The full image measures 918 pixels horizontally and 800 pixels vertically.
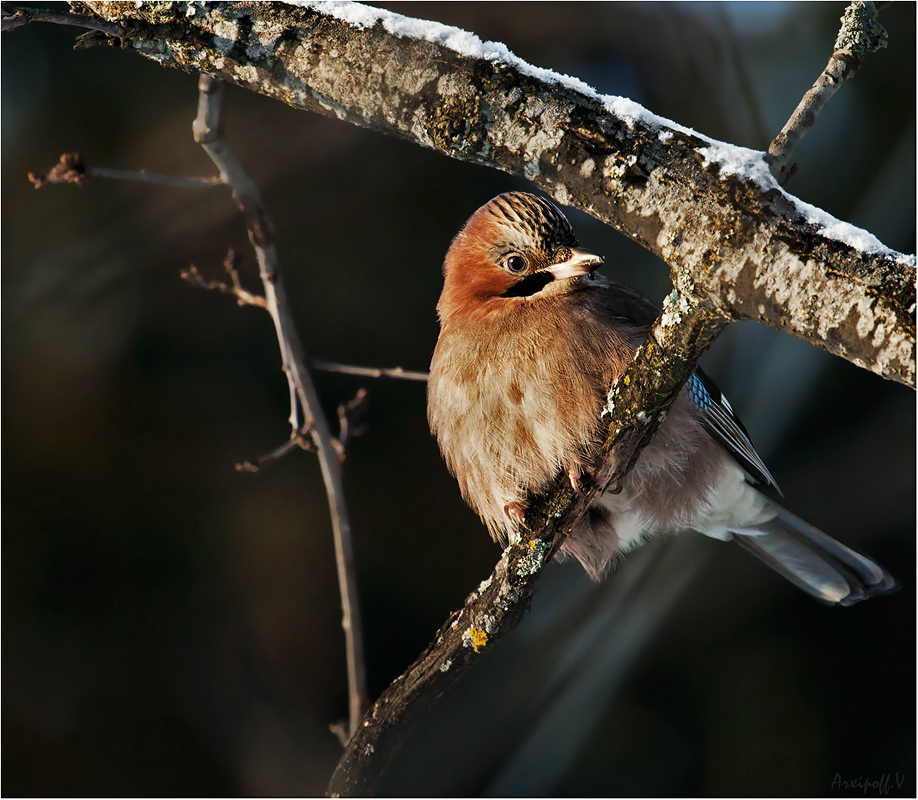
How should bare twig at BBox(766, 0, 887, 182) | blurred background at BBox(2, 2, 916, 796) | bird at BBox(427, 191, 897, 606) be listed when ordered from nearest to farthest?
bare twig at BBox(766, 0, 887, 182), bird at BBox(427, 191, 897, 606), blurred background at BBox(2, 2, 916, 796)

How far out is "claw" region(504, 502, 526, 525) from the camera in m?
2.57

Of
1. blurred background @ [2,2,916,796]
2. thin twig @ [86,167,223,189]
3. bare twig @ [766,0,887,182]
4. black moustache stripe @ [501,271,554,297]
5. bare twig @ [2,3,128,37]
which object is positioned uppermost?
bare twig @ [766,0,887,182]

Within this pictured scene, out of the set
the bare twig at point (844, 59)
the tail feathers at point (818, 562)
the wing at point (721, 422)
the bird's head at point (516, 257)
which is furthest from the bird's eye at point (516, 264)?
the tail feathers at point (818, 562)

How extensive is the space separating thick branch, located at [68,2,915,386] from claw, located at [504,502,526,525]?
48.9 inches

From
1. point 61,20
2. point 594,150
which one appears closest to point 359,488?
point 61,20

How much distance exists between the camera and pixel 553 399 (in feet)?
7.85

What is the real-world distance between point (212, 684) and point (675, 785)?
3039mm

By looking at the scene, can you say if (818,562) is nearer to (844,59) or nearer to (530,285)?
(530,285)

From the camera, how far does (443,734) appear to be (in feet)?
14.6

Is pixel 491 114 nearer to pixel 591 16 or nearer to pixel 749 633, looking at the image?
pixel 591 16

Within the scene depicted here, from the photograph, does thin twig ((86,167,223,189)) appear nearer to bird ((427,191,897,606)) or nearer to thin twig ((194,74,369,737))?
thin twig ((194,74,369,737))

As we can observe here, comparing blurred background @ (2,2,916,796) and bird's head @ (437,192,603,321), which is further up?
bird's head @ (437,192,603,321)

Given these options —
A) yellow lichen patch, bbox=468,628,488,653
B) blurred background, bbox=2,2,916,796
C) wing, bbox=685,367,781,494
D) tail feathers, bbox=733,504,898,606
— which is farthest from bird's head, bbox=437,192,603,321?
blurred background, bbox=2,2,916,796

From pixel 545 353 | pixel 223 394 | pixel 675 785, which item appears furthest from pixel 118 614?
pixel 675 785
